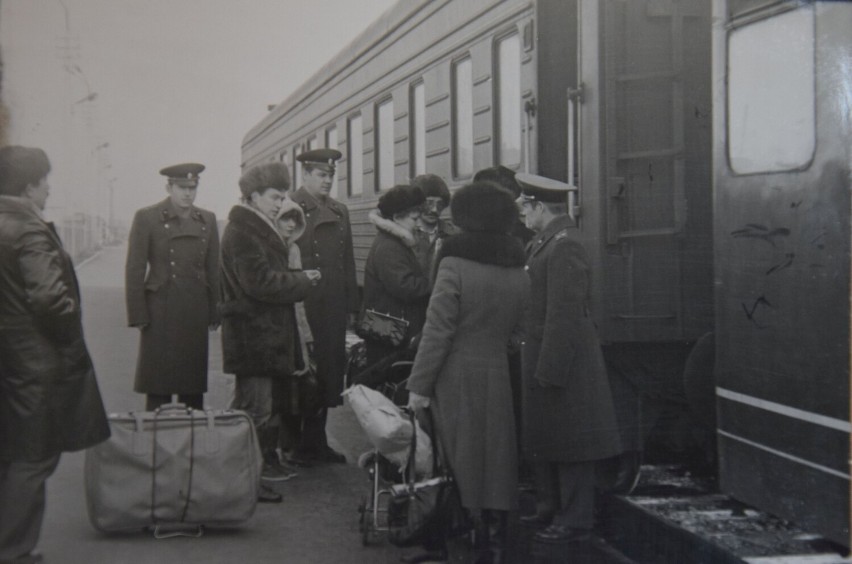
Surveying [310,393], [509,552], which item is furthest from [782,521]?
[310,393]

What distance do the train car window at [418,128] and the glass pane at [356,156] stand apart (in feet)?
6.12

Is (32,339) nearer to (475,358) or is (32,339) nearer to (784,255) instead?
(475,358)

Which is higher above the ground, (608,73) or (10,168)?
(608,73)

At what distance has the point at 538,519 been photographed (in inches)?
210

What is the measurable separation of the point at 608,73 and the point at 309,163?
2.22 m

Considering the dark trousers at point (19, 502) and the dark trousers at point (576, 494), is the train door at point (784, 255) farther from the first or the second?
the dark trousers at point (19, 502)

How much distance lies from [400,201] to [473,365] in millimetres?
1679

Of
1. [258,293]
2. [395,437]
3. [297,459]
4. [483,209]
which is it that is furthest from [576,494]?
[297,459]

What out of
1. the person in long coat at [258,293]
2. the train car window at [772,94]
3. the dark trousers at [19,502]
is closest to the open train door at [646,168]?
the train car window at [772,94]

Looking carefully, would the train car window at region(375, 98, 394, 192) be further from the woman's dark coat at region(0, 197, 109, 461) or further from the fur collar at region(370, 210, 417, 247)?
the woman's dark coat at region(0, 197, 109, 461)

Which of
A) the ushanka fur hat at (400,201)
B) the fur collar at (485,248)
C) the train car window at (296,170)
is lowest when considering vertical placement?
the fur collar at (485,248)

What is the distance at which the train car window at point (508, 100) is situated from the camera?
6723 millimetres

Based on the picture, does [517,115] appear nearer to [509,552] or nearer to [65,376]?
[509,552]

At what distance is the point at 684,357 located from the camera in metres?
5.69
